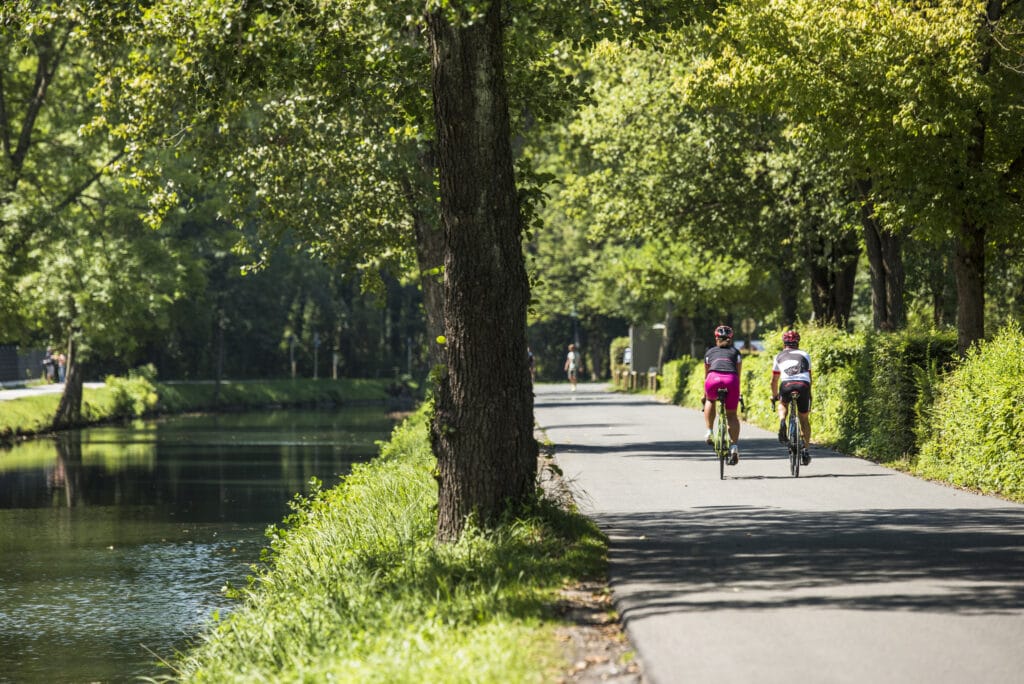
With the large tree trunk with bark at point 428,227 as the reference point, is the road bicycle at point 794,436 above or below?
below

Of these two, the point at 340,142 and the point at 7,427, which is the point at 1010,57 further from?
the point at 7,427

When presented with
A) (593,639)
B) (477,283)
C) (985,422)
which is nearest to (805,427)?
(985,422)

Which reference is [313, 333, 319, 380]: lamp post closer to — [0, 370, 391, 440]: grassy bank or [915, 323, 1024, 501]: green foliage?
[0, 370, 391, 440]: grassy bank

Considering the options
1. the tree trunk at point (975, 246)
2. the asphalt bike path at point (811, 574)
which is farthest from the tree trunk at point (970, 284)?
the asphalt bike path at point (811, 574)

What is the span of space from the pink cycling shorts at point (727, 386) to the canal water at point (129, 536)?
586cm

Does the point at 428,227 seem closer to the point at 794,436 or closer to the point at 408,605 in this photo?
the point at 794,436

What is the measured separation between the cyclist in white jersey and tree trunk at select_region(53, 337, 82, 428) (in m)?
32.8

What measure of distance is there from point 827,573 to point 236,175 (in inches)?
686

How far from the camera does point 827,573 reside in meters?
9.77

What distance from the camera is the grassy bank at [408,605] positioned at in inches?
277

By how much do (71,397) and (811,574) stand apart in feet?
136

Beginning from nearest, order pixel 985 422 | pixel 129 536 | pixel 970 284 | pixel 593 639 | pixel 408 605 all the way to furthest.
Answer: pixel 593 639 → pixel 408 605 → pixel 985 422 → pixel 970 284 → pixel 129 536

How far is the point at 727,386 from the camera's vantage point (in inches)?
687

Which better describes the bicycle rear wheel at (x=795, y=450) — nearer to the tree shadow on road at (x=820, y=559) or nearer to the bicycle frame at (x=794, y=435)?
the bicycle frame at (x=794, y=435)
